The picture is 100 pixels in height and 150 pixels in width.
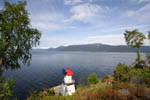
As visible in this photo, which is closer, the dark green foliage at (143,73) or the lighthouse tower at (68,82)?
the dark green foliage at (143,73)

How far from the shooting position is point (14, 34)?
1233 cm

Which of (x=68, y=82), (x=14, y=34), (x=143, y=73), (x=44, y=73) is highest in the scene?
(x=14, y=34)

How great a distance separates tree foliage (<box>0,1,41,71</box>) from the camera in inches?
450

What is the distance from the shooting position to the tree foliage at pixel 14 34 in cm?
1144

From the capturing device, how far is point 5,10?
11.9 meters

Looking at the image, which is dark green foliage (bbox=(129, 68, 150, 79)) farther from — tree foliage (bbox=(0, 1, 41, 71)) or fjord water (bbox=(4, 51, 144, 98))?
fjord water (bbox=(4, 51, 144, 98))

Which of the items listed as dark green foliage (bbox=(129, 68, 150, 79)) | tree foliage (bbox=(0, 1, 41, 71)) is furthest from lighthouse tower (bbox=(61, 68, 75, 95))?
dark green foliage (bbox=(129, 68, 150, 79))

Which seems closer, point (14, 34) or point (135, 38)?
point (14, 34)

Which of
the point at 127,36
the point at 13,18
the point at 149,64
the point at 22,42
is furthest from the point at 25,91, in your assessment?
the point at 127,36

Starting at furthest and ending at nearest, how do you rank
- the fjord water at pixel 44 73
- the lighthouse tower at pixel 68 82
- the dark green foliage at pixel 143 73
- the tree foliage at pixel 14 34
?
the fjord water at pixel 44 73, the lighthouse tower at pixel 68 82, the dark green foliage at pixel 143 73, the tree foliage at pixel 14 34

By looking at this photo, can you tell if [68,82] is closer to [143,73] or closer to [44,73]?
[143,73]

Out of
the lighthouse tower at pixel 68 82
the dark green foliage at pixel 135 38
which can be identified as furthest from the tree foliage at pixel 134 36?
the lighthouse tower at pixel 68 82

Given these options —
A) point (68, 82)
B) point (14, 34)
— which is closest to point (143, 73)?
point (68, 82)

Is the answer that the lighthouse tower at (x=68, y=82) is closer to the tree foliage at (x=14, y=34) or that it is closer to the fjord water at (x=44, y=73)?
the tree foliage at (x=14, y=34)
